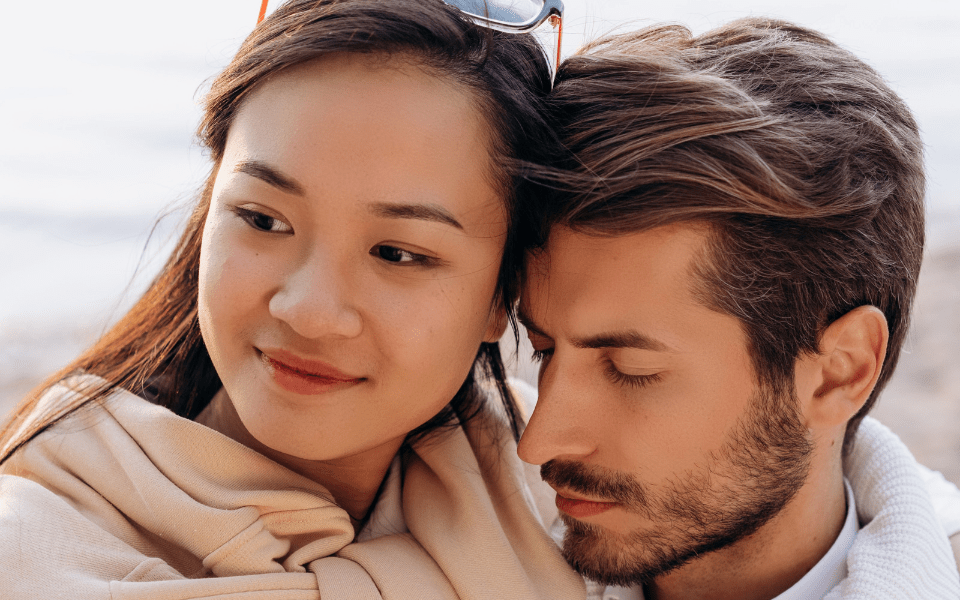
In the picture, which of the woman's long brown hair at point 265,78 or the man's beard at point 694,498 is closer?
the woman's long brown hair at point 265,78

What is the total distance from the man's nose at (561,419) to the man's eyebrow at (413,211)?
1.51 feet

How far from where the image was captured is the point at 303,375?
1.64 metres

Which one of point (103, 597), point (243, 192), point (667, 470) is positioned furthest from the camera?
point (667, 470)

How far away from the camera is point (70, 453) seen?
1.72 metres

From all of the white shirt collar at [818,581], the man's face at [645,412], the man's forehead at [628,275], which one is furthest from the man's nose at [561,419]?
the white shirt collar at [818,581]

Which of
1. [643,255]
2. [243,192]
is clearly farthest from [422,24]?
[643,255]

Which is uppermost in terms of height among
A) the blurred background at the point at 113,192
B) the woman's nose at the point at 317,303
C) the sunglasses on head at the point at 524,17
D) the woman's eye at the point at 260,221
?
the sunglasses on head at the point at 524,17

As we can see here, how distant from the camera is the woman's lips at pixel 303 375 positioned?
1.62m

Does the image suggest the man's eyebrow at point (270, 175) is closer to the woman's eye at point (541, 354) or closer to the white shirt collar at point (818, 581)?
the woman's eye at point (541, 354)

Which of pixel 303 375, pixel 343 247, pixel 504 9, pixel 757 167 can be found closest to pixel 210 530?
pixel 303 375

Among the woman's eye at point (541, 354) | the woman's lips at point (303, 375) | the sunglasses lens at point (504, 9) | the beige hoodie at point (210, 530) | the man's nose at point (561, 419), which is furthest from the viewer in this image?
the woman's eye at point (541, 354)

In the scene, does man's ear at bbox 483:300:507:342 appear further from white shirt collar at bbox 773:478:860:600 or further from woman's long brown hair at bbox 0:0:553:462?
white shirt collar at bbox 773:478:860:600

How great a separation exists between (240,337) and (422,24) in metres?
0.67

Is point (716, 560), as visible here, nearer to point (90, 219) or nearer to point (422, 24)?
point (422, 24)
